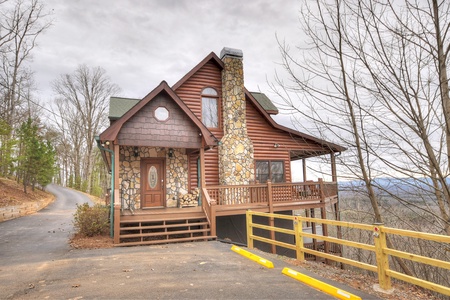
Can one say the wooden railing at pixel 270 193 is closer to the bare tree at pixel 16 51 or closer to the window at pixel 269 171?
the window at pixel 269 171

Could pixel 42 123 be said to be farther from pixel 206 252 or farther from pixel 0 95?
pixel 206 252

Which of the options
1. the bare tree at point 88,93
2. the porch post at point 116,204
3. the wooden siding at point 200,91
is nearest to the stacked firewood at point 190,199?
the wooden siding at point 200,91

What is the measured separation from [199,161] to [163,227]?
4.21 metres

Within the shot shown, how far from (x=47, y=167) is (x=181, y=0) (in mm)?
28480

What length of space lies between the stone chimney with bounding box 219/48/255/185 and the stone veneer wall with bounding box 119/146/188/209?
193 cm

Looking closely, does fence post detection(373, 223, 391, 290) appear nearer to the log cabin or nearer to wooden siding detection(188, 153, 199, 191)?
the log cabin

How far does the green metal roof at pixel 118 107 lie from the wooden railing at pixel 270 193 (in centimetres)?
580

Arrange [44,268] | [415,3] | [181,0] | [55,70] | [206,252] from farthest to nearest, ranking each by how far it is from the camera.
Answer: [55,70], [181,0], [206,252], [44,268], [415,3]

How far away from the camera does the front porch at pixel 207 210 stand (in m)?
9.65

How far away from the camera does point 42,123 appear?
39219mm

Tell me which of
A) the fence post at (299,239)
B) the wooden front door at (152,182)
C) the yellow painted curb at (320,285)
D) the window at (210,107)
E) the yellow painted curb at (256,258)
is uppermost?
the window at (210,107)

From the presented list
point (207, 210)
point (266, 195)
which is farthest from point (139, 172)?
point (266, 195)

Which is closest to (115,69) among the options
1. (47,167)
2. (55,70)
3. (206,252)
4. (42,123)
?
(55,70)

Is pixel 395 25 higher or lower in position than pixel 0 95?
lower
